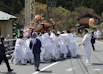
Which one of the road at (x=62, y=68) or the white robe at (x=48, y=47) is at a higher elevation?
the white robe at (x=48, y=47)

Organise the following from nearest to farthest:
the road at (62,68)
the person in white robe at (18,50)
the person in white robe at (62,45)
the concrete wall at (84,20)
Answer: the road at (62,68) < the person in white robe at (18,50) < the person in white robe at (62,45) < the concrete wall at (84,20)

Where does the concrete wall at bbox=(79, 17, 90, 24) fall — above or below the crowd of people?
Answer: above

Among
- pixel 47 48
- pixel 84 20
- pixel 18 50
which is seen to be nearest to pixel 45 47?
pixel 47 48

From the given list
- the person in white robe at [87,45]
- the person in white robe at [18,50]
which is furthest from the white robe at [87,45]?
the person in white robe at [18,50]

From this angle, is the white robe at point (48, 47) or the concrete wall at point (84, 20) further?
the concrete wall at point (84, 20)

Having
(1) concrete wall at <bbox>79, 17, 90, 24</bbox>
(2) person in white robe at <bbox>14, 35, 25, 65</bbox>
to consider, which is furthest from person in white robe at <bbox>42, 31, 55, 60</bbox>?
(1) concrete wall at <bbox>79, 17, 90, 24</bbox>

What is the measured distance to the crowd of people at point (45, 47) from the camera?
26.3 feet

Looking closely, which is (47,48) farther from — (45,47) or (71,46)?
(71,46)

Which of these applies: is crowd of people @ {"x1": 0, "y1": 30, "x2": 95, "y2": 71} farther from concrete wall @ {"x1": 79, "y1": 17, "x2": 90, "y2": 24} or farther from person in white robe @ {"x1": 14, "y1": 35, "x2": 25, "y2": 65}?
concrete wall @ {"x1": 79, "y1": 17, "x2": 90, "y2": 24}

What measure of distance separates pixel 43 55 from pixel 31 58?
98 centimetres

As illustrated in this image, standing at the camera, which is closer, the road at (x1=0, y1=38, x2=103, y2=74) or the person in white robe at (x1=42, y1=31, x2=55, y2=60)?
the road at (x1=0, y1=38, x2=103, y2=74)

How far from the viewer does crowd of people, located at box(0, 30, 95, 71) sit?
26.3 feet

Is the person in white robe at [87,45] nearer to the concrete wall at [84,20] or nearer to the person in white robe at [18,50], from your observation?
the person in white robe at [18,50]

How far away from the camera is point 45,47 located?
425 inches
